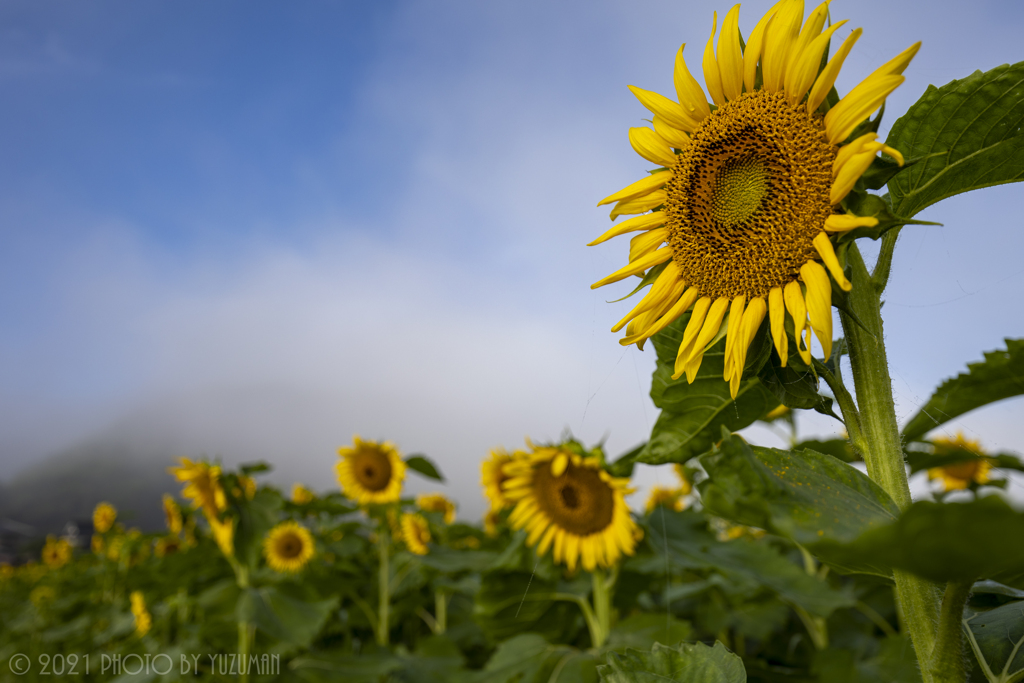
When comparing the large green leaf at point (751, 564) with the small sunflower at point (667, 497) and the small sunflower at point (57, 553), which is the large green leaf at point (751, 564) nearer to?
the small sunflower at point (667, 497)

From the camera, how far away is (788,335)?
32.5 inches

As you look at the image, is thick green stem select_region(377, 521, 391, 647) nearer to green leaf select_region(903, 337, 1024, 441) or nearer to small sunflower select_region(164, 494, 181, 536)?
small sunflower select_region(164, 494, 181, 536)

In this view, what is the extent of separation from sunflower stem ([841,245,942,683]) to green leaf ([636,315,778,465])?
185mm

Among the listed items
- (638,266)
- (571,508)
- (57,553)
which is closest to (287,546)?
(571,508)

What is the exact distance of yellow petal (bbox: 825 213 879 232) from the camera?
27.0 inches

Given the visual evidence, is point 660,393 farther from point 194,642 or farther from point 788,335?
point 194,642

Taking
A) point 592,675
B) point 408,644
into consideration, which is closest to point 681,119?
point 592,675

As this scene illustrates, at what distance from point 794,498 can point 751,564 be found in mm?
1850

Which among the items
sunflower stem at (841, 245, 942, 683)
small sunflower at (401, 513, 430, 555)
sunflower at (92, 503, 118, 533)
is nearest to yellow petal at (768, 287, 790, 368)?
sunflower stem at (841, 245, 942, 683)

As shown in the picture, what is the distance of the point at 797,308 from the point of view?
2.52ft

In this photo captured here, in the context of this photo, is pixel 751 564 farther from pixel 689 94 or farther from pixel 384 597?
pixel 384 597

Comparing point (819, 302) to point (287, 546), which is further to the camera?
point (287, 546)

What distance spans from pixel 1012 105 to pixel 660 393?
65cm

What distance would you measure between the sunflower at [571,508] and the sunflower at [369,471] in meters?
1.91
